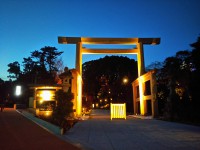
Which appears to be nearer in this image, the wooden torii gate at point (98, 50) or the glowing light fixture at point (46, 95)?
the glowing light fixture at point (46, 95)

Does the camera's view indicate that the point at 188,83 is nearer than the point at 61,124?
No

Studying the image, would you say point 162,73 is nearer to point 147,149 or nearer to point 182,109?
point 182,109

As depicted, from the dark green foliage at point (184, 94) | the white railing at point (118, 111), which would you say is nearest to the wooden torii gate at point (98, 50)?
the white railing at point (118, 111)

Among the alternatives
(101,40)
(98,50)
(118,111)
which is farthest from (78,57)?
(118,111)

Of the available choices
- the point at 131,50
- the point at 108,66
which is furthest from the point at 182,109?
the point at 108,66

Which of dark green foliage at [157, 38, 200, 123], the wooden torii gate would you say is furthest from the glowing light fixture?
dark green foliage at [157, 38, 200, 123]

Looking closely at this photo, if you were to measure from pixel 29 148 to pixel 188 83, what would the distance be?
46.9 feet

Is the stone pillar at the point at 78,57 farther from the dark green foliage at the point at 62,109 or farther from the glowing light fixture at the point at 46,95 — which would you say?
the dark green foliage at the point at 62,109

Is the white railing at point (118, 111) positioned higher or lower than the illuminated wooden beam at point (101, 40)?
lower

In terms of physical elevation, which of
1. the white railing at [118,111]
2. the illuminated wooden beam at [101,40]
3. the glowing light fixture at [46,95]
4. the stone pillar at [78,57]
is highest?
the illuminated wooden beam at [101,40]

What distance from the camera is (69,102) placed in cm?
1052

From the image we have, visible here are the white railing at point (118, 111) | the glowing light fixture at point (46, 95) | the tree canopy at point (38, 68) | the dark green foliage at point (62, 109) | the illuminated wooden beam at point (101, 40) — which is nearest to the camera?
the dark green foliage at point (62, 109)

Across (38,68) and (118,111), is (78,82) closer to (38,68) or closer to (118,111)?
(118,111)

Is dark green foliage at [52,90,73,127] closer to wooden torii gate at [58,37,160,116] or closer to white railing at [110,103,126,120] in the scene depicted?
white railing at [110,103,126,120]
